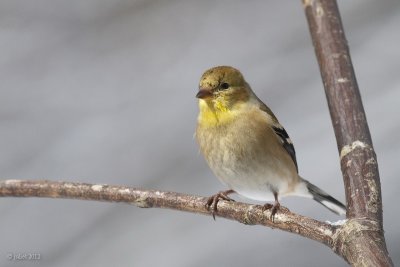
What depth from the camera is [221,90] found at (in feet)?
8.53

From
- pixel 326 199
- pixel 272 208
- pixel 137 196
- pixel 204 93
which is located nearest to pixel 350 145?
pixel 272 208

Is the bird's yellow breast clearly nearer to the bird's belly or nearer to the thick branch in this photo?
the bird's belly

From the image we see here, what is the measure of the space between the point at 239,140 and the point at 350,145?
2.42 feet

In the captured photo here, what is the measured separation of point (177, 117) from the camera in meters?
4.91

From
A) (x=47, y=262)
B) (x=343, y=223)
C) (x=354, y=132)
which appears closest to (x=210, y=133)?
(x=354, y=132)

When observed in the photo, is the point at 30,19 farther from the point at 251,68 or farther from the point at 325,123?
the point at 325,123

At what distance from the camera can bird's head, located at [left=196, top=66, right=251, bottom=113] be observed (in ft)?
8.45

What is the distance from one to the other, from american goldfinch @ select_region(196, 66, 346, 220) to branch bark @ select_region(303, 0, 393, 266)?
46cm

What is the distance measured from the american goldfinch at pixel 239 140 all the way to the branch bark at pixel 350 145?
46 centimetres

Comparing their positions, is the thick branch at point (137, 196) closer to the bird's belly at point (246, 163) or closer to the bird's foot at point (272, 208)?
the bird's foot at point (272, 208)

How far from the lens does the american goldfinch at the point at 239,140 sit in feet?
8.42

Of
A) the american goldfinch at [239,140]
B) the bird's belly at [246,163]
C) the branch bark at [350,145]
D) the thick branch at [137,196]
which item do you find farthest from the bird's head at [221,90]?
the thick branch at [137,196]

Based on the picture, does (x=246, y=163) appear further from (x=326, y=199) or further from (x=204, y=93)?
(x=326, y=199)

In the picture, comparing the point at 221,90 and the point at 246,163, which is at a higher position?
the point at 221,90
